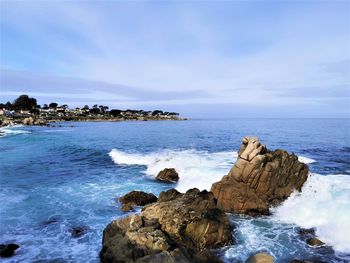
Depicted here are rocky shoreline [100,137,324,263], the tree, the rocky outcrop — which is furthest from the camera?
the tree

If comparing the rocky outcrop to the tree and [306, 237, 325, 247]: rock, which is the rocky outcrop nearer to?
[306, 237, 325, 247]: rock

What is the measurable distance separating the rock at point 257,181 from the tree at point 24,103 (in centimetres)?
17603

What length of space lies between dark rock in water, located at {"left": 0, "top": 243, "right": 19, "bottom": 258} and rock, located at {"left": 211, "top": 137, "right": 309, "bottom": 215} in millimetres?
11317

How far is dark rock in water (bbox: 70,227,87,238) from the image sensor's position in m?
17.2

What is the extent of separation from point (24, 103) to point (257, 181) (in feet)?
587

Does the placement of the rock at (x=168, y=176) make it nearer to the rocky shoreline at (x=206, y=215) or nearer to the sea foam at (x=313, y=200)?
the sea foam at (x=313, y=200)

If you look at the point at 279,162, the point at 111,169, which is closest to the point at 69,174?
the point at 111,169

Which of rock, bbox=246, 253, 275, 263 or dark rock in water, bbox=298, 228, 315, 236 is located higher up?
rock, bbox=246, 253, 275, 263

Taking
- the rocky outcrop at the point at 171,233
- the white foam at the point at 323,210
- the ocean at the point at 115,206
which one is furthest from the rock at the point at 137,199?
the white foam at the point at 323,210

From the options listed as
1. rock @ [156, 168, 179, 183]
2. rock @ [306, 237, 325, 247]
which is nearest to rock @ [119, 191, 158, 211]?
rock @ [156, 168, 179, 183]

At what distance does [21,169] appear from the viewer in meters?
34.1

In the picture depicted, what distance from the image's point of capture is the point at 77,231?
1755 cm

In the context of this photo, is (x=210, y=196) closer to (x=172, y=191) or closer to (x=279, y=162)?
(x=172, y=191)

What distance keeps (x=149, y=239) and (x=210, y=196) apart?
24.2ft
